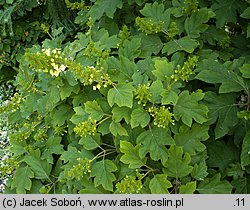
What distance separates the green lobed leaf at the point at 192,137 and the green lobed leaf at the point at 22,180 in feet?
2.58

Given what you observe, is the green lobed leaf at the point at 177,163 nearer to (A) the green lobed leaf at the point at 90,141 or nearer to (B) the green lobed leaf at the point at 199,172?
(B) the green lobed leaf at the point at 199,172

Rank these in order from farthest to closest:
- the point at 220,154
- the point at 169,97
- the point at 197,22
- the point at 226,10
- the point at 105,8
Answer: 1. the point at 105,8
2. the point at 226,10
3. the point at 197,22
4. the point at 220,154
5. the point at 169,97

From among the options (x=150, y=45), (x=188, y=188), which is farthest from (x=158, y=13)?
(x=188, y=188)

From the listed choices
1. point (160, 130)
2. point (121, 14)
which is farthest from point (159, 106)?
point (121, 14)

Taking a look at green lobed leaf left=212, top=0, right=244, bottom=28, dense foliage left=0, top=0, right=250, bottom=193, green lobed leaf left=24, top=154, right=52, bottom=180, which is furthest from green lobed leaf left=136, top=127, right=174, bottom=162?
green lobed leaf left=212, top=0, right=244, bottom=28

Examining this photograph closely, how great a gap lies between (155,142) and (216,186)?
1.24ft

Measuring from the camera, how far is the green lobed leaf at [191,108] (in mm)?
1803

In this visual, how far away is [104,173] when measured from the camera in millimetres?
1814

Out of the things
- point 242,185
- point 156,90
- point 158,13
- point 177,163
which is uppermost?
point 158,13

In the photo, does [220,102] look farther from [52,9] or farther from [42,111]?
[52,9]

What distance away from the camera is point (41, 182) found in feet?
6.99

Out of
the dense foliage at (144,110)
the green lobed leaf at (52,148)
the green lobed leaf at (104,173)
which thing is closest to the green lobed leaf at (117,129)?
the dense foliage at (144,110)

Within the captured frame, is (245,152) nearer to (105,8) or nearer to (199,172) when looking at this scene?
(199,172)

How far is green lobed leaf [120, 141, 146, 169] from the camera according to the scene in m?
1.78
